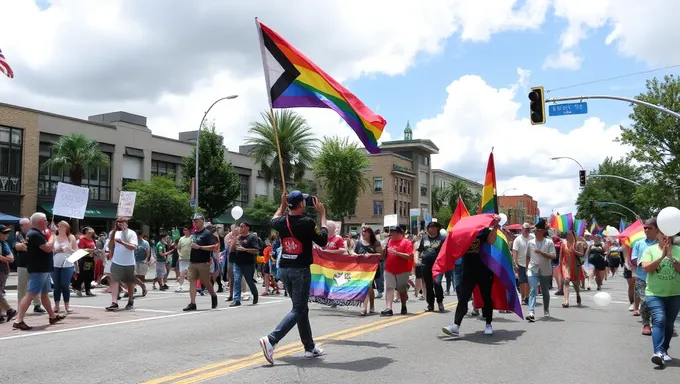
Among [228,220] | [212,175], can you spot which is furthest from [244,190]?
[212,175]

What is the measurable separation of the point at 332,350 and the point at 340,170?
1711 inches

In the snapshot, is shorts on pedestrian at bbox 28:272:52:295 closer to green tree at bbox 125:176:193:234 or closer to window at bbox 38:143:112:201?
green tree at bbox 125:176:193:234

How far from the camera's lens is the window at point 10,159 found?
1335 inches

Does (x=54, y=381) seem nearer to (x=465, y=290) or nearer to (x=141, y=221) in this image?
(x=465, y=290)

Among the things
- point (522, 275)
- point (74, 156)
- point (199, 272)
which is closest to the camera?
point (199, 272)

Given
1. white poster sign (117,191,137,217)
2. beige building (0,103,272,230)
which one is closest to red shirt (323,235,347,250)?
white poster sign (117,191,137,217)

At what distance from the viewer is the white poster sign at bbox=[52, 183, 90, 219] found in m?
13.7

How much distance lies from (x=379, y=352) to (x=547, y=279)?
5.41m

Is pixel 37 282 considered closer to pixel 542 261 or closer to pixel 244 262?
pixel 244 262

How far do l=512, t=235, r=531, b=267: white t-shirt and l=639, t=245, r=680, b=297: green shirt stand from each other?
20.3 feet

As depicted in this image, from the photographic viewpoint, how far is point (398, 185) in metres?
77.3

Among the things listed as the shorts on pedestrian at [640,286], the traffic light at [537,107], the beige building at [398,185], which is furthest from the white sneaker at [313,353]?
the beige building at [398,185]

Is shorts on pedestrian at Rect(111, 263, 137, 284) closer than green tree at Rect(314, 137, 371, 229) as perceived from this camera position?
Yes

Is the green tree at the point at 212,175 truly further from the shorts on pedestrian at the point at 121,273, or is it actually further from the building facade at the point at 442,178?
the building facade at the point at 442,178
